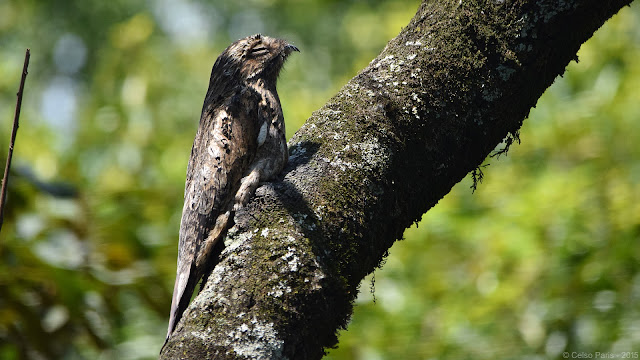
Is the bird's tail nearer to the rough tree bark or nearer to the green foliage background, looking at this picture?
the rough tree bark

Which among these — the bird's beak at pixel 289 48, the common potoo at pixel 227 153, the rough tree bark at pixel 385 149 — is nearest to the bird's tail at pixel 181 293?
the common potoo at pixel 227 153

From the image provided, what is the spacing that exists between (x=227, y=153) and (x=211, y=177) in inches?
5.5

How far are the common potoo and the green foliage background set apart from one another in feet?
1.65

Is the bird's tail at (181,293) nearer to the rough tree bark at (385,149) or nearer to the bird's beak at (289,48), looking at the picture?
the rough tree bark at (385,149)

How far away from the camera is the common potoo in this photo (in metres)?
2.54

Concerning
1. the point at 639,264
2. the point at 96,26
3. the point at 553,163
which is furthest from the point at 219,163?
the point at 96,26

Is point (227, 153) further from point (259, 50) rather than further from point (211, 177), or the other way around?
point (259, 50)

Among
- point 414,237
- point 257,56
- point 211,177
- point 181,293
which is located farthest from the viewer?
point 414,237

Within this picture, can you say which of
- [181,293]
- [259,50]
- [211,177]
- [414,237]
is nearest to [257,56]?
[259,50]

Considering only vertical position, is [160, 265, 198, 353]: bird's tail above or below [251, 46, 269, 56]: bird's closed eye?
below

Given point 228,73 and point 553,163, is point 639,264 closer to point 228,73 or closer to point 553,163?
point 553,163

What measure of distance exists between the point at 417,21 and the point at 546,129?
3651 millimetres

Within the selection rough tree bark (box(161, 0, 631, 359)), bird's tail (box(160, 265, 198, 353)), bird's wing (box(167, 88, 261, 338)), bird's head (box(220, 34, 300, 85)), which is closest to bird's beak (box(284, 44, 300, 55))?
bird's head (box(220, 34, 300, 85))

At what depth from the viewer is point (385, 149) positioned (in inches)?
84.4
